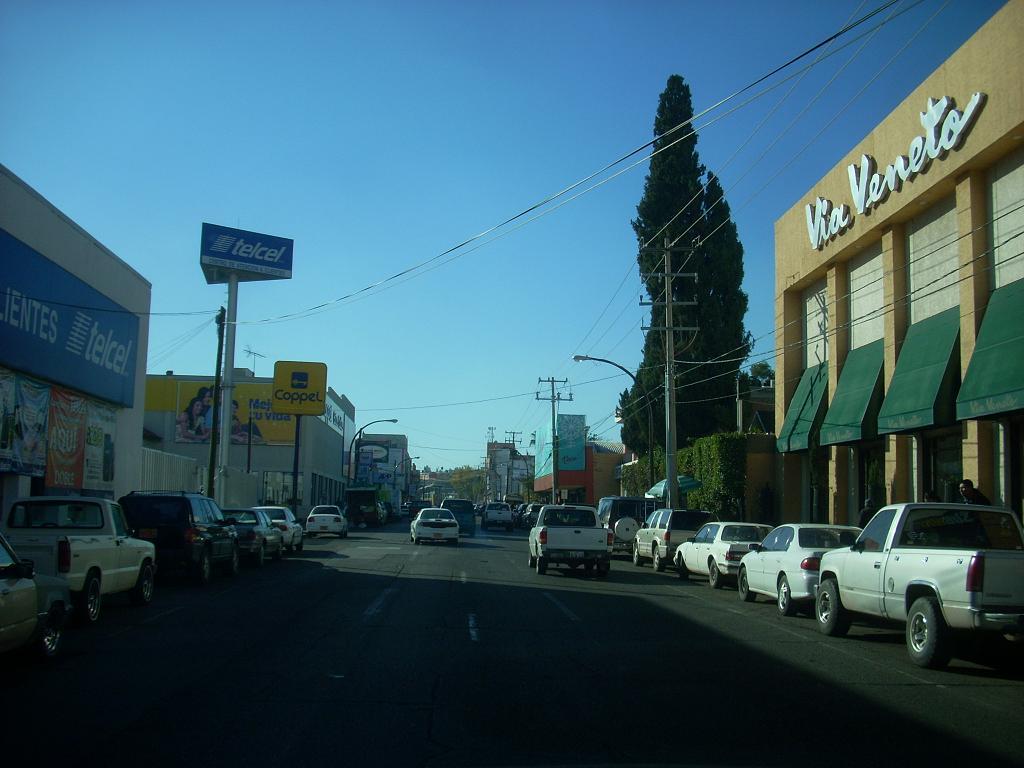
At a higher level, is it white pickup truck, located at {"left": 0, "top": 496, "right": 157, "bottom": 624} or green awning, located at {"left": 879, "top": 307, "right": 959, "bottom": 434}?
green awning, located at {"left": 879, "top": 307, "right": 959, "bottom": 434}

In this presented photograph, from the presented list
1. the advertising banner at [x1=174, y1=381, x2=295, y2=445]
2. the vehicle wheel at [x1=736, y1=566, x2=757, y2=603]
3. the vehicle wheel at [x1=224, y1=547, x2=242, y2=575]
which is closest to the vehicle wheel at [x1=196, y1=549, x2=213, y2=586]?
the vehicle wheel at [x1=224, y1=547, x2=242, y2=575]

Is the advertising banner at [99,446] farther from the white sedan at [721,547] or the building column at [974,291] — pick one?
the building column at [974,291]

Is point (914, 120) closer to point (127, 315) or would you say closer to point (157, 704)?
point (157, 704)

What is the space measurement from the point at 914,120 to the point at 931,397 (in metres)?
6.56

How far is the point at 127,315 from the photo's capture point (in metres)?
31.0

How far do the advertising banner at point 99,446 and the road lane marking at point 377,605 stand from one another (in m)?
14.1

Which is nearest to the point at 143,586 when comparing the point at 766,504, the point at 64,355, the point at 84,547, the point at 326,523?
the point at 84,547

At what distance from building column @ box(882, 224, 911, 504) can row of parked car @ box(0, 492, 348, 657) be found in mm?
15974

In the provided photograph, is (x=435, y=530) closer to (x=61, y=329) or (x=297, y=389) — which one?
(x=61, y=329)

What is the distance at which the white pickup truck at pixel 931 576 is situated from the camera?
9852 millimetres

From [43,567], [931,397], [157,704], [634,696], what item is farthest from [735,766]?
[931,397]

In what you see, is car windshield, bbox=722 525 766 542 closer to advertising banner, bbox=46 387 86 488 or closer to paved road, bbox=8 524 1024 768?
paved road, bbox=8 524 1024 768

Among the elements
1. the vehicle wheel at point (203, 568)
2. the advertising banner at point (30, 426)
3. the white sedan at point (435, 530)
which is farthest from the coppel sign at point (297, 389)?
the vehicle wheel at point (203, 568)

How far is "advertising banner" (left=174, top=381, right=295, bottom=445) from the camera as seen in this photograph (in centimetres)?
6831
